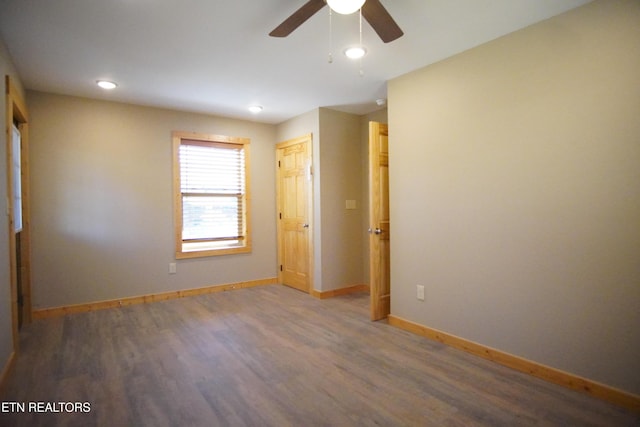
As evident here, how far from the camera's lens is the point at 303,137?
4770 millimetres

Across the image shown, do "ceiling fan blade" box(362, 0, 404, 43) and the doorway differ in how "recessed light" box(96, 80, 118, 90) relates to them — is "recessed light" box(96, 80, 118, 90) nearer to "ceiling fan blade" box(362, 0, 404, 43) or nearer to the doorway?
the doorway

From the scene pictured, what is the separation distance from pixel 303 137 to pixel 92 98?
2.61 meters

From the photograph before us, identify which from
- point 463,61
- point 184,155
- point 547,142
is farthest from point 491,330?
point 184,155

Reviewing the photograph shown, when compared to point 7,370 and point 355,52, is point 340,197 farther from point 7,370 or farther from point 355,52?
point 7,370

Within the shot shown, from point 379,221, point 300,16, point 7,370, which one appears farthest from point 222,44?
point 7,370

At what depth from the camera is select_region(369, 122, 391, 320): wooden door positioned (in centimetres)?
352

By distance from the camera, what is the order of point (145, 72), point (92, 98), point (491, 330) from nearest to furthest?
point (491, 330) → point (145, 72) → point (92, 98)

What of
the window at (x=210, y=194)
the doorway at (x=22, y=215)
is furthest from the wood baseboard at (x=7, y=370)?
the window at (x=210, y=194)

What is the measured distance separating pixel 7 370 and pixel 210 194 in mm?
2898

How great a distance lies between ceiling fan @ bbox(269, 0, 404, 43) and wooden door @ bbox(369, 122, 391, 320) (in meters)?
1.51

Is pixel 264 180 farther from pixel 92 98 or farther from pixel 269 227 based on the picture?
pixel 92 98

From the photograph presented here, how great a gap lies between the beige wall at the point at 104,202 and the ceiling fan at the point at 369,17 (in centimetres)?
307

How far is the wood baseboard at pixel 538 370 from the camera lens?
6.72ft

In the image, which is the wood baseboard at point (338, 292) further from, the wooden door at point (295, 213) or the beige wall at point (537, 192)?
the beige wall at point (537, 192)
